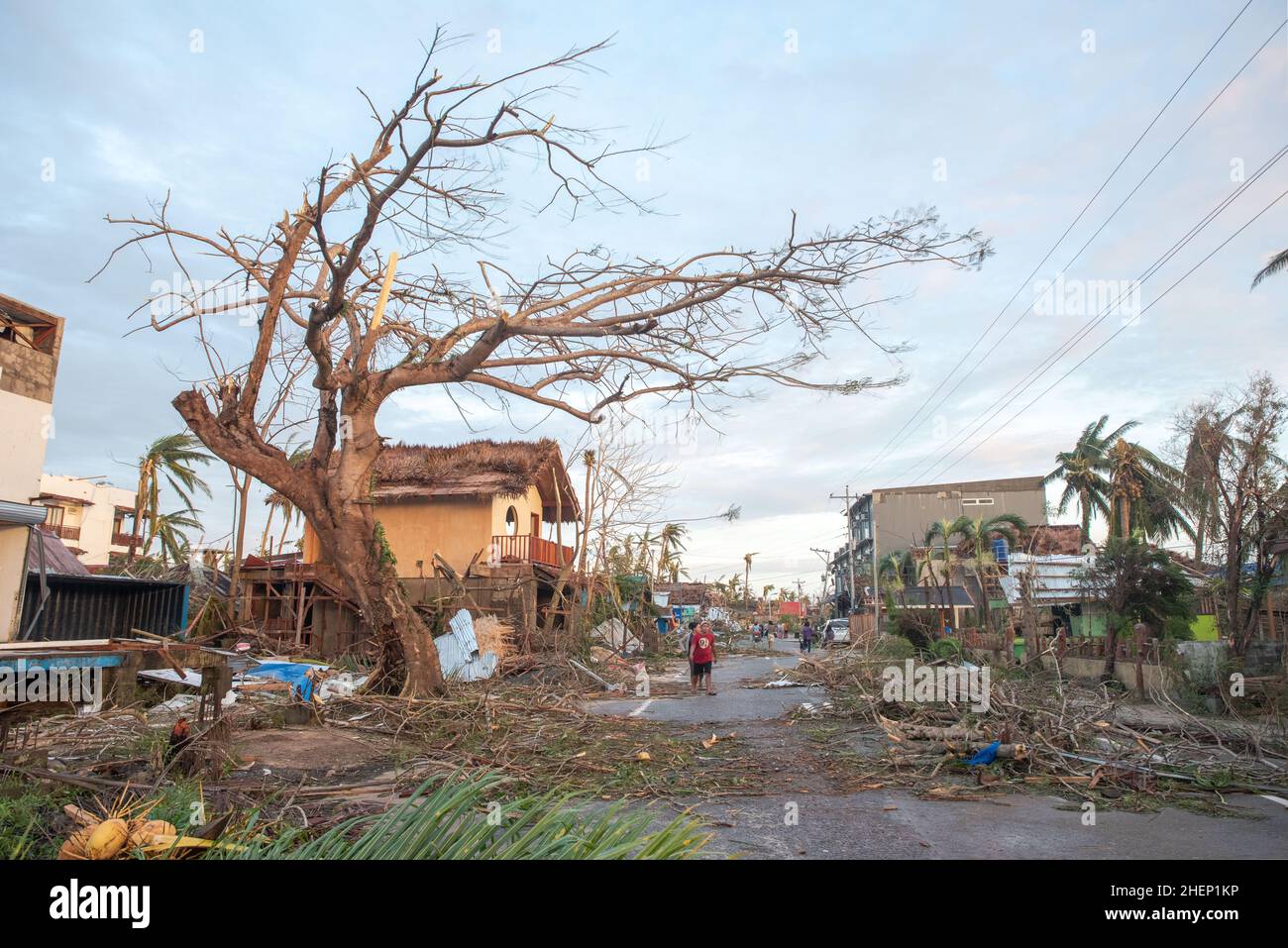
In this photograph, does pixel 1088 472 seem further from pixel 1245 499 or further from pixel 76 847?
pixel 76 847

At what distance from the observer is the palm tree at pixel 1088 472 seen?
A: 140ft

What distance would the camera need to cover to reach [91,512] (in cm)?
4731

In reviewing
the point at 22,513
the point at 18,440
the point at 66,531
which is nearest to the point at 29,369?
the point at 18,440

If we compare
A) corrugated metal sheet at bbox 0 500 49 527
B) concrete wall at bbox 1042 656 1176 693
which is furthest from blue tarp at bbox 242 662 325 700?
concrete wall at bbox 1042 656 1176 693

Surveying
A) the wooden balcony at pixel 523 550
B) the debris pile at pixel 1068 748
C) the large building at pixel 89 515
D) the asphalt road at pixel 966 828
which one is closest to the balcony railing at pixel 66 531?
the large building at pixel 89 515

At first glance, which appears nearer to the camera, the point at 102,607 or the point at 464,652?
the point at 464,652

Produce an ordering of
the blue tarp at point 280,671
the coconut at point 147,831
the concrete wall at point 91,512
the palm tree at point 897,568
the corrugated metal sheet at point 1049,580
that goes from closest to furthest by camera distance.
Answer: the coconut at point 147,831 → the blue tarp at point 280,671 → the corrugated metal sheet at point 1049,580 → the concrete wall at point 91,512 → the palm tree at point 897,568

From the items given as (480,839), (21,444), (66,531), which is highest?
(21,444)

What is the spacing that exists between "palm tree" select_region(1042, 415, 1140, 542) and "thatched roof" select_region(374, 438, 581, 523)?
28.5 metres

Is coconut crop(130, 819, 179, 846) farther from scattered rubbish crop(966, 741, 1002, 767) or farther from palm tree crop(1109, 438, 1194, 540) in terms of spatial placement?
palm tree crop(1109, 438, 1194, 540)

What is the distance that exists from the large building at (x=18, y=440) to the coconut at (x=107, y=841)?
13515 mm

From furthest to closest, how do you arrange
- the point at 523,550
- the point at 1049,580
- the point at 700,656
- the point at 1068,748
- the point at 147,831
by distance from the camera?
the point at 523,550 → the point at 1049,580 → the point at 700,656 → the point at 1068,748 → the point at 147,831

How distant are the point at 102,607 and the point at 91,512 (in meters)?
33.8

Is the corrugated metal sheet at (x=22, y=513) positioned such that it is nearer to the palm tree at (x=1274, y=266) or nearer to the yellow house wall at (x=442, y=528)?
the yellow house wall at (x=442, y=528)
